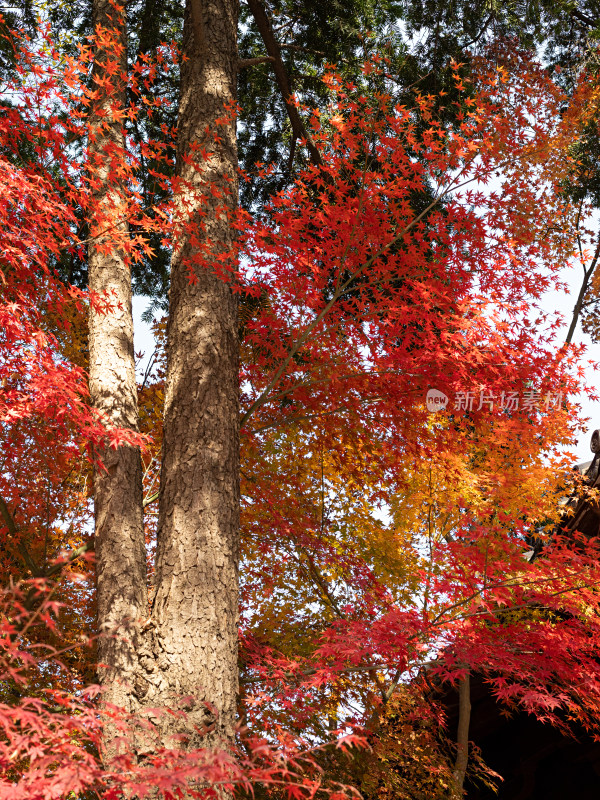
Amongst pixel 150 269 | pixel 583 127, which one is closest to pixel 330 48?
pixel 150 269

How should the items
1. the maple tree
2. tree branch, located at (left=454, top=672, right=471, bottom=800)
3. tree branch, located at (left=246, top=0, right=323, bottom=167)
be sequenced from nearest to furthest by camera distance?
the maple tree
tree branch, located at (left=246, top=0, right=323, bottom=167)
tree branch, located at (left=454, top=672, right=471, bottom=800)

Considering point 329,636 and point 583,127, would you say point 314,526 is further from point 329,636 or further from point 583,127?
point 583,127

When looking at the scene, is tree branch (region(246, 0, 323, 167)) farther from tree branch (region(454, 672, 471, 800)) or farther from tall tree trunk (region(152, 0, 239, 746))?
tree branch (region(454, 672, 471, 800))

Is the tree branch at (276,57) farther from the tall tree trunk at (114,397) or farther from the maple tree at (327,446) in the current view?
the tall tree trunk at (114,397)

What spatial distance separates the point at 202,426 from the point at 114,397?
0.63 meters

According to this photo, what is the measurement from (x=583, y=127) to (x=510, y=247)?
30.5 ft

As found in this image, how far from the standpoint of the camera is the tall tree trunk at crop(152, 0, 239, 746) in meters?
3.48

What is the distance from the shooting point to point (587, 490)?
317 inches

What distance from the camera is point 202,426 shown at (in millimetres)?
4066

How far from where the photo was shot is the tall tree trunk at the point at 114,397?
3486 mm

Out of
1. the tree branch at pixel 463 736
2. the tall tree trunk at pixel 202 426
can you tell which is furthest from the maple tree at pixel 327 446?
the tree branch at pixel 463 736

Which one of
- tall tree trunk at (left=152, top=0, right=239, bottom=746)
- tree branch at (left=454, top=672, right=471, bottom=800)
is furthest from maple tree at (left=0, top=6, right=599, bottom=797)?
tree branch at (left=454, top=672, right=471, bottom=800)

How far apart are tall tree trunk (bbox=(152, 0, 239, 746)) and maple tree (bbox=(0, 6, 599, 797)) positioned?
0.06 metres

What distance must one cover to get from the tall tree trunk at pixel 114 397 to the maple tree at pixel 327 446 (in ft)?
0.31
